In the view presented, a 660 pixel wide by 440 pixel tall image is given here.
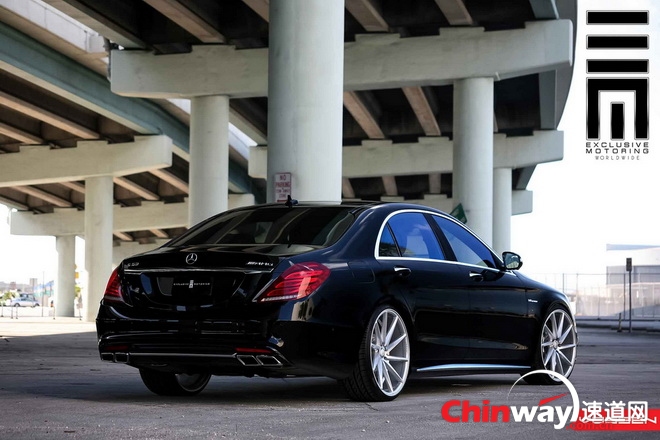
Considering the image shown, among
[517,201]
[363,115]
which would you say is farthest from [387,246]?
[517,201]

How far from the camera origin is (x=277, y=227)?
8742mm

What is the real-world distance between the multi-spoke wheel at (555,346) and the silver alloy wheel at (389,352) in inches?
79.5

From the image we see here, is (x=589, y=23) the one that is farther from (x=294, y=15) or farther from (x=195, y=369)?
(x=195, y=369)

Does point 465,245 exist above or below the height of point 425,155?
below

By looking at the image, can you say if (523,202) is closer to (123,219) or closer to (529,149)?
(529,149)

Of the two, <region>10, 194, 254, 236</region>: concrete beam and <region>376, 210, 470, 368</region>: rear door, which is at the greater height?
<region>10, 194, 254, 236</region>: concrete beam

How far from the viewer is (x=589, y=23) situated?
82.7ft

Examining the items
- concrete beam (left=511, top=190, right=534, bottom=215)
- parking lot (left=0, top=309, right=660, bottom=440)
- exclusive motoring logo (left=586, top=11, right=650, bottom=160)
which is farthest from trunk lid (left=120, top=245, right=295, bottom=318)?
concrete beam (left=511, top=190, right=534, bottom=215)

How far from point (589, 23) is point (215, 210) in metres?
10.0

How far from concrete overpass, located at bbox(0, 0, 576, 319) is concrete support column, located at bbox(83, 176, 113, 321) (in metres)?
0.07

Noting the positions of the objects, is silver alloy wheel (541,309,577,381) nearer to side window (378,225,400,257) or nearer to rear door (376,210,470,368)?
rear door (376,210,470,368)

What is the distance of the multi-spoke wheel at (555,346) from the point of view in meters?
10.2

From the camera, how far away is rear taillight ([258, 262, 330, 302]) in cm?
780

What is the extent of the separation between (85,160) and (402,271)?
123ft
